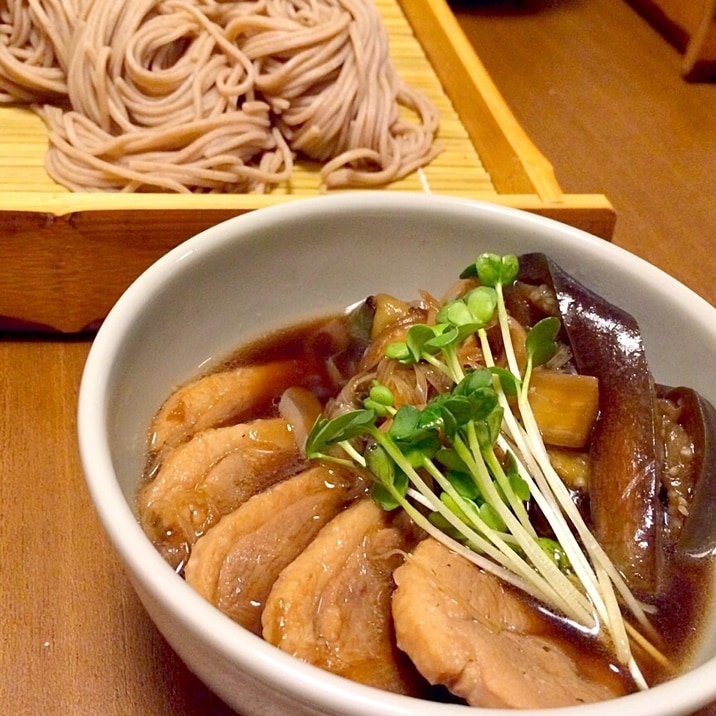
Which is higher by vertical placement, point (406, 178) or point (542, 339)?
point (542, 339)

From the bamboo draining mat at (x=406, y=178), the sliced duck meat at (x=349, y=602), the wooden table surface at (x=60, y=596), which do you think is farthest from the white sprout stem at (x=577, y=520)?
the bamboo draining mat at (x=406, y=178)

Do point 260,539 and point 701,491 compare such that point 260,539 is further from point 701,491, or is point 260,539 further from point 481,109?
point 481,109

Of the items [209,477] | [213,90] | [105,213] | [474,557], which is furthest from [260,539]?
[213,90]

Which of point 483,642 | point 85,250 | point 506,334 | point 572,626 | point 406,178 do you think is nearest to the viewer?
point 483,642

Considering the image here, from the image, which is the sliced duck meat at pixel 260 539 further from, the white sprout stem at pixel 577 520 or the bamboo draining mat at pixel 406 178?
the bamboo draining mat at pixel 406 178

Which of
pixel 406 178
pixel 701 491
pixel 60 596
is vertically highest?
pixel 701 491

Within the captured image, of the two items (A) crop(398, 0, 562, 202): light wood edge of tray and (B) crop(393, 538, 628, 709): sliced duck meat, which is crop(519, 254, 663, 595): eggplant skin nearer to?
(B) crop(393, 538, 628, 709): sliced duck meat
